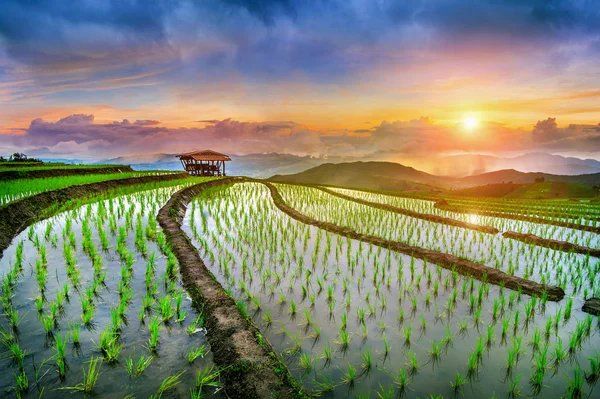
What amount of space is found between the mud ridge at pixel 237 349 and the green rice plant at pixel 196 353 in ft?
0.24

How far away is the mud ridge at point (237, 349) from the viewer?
2059mm

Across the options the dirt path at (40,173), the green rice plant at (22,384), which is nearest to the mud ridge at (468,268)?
the green rice plant at (22,384)

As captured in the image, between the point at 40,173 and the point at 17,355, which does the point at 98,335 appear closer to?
the point at 17,355

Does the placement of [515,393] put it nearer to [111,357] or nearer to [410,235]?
[111,357]

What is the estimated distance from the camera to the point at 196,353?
7.96ft

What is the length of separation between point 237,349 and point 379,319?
61.0 inches

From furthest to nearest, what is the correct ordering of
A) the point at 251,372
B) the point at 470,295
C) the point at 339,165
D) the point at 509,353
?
the point at 339,165 < the point at 470,295 < the point at 509,353 < the point at 251,372

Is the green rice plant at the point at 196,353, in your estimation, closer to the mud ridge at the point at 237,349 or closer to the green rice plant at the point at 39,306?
the mud ridge at the point at 237,349

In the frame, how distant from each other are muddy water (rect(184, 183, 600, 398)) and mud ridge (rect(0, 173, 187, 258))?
378 cm

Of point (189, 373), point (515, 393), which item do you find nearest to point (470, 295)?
point (515, 393)

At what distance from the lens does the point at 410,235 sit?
23.2 feet

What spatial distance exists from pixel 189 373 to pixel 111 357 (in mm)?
617

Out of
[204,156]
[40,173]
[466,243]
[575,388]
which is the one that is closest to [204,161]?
[204,156]

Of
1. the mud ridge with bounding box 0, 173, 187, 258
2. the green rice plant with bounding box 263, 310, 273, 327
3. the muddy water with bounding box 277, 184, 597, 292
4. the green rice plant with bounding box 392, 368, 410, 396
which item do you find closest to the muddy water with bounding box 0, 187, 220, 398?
the green rice plant with bounding box 263, 310, 273, 327
